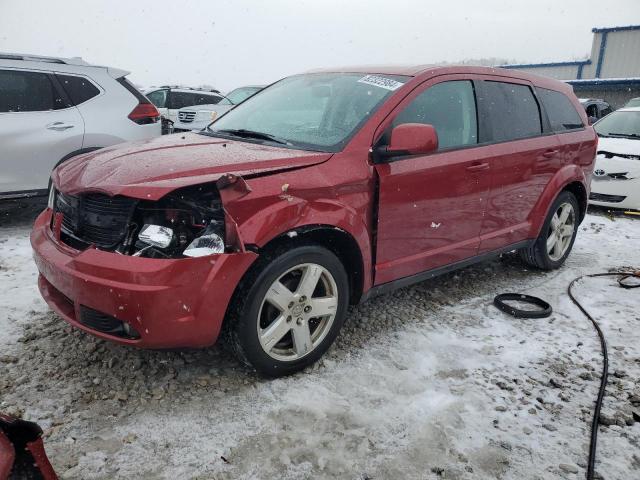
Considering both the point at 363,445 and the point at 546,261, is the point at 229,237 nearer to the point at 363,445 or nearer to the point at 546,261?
the point at 363,445

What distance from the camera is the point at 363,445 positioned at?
229 cm

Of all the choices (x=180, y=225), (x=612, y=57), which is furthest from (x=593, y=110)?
(x=612, y=57)

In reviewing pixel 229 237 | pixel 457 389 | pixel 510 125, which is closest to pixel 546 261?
pixel 510 125

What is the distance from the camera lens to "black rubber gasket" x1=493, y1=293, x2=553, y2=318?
372 centimetres

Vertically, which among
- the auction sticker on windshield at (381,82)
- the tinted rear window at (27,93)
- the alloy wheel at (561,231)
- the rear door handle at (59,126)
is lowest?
the alloy wheel at (561,231)

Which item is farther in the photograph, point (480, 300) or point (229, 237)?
point (480, 300)

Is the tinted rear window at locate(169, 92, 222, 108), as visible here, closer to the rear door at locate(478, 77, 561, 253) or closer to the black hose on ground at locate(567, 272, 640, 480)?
the rear door at locate(478, 77, 561, 253)

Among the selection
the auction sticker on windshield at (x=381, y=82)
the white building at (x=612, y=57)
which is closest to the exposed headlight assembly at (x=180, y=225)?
the auction sticker on windshield at (x=381, y=82)

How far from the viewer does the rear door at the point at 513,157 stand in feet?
12.3

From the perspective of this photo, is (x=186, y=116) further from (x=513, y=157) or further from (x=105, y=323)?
(x=105, y=323)

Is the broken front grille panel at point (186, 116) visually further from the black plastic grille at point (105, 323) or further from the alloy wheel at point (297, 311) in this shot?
the black plastic grille at point (105, 323)

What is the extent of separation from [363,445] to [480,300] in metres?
2.12

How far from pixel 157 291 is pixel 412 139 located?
63.4 inches

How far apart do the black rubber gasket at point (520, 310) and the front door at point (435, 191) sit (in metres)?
0.48
